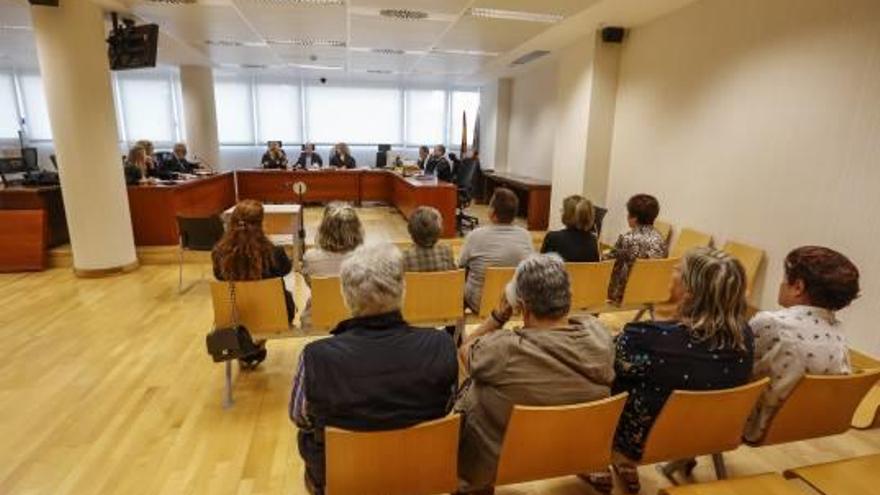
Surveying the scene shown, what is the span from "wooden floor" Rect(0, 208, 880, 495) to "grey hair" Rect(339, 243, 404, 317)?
3.74ft

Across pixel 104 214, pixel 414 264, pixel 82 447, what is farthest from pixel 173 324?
pixel 414 264

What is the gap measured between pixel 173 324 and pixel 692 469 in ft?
12.8

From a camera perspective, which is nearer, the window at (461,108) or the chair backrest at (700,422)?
the chair backrest at (700,422)

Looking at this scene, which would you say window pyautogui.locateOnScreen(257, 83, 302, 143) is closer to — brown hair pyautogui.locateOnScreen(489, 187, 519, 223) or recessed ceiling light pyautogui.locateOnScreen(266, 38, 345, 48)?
recessed ceiling light pyautogui.locateOnScreen(266, 38, 345, 48)

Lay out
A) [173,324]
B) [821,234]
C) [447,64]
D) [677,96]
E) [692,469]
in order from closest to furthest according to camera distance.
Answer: [692,469] → [821,234] → [173,324] → [677,96] → [447,64]

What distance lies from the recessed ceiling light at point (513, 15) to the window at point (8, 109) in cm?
1246

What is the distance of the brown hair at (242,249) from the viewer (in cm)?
270

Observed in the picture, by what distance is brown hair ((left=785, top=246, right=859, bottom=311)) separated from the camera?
1.65 m

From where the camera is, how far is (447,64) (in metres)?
9.11

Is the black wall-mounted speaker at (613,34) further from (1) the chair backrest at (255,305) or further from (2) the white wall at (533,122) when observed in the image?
(1) the chair backrest at (255,305)

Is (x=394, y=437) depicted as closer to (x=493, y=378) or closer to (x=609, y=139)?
(x=493, y=378)

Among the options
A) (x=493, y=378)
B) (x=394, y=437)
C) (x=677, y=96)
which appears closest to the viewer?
(x=394, y=437)

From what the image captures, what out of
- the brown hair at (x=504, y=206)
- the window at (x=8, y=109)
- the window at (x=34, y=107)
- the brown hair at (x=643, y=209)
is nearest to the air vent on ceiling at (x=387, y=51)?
the brown hair at (x=504, y=206)

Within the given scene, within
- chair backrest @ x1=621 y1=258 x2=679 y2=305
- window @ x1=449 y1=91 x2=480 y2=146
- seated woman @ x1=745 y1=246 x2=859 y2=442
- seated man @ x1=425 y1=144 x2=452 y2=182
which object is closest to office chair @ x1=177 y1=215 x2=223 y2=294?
chair backrest @ x1=621 y1=258 x2=679 y2=305
